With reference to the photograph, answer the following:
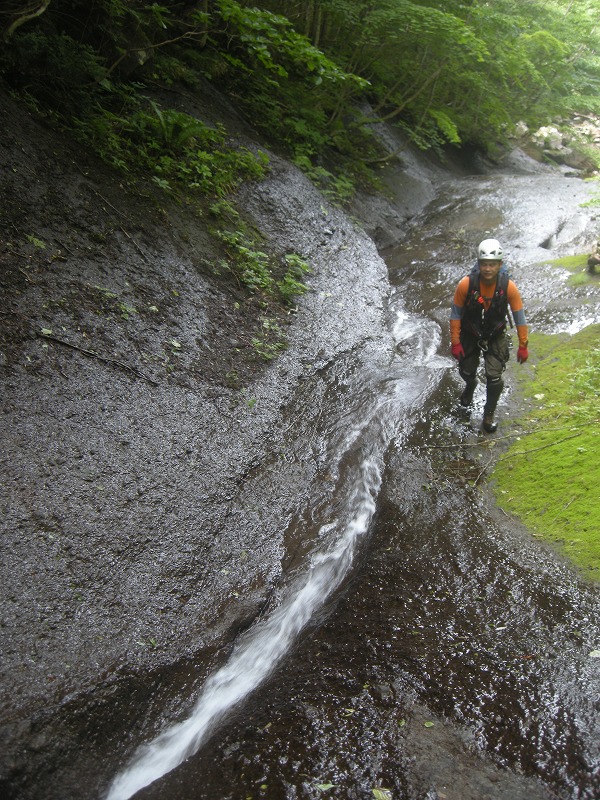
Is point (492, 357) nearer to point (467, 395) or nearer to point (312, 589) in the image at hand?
point (467, 395)

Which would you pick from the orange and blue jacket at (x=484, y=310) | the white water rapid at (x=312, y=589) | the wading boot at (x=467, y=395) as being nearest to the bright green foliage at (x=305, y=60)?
the orange and blue jacket at (x=484, y=310)

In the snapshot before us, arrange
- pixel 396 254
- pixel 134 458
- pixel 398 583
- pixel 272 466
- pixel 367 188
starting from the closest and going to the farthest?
1. pixel 398 583
2. pixel 134 458
3. pixel 272 466
4. pixel 396 254
5. pixel 367 188

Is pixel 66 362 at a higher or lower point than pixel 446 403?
higher

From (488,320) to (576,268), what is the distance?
183 inches

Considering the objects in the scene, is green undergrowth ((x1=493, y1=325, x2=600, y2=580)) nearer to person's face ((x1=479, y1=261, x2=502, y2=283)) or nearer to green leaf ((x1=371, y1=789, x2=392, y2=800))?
person's face ((x1=479, y1=261, x2=502, y2=283))

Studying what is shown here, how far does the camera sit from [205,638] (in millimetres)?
3723

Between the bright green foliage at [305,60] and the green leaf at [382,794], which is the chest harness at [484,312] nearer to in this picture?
the bright green foliage at [305,60]

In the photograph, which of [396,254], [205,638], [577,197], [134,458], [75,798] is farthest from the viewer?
[577,197]

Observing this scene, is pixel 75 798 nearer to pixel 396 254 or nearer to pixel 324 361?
pixel 324 361

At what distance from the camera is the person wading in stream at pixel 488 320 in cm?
567

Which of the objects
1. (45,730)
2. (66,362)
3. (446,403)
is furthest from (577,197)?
(45,730)

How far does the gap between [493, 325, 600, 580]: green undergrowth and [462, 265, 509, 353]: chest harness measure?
982 mm

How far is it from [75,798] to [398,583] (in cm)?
233

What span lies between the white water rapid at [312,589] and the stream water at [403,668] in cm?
1
